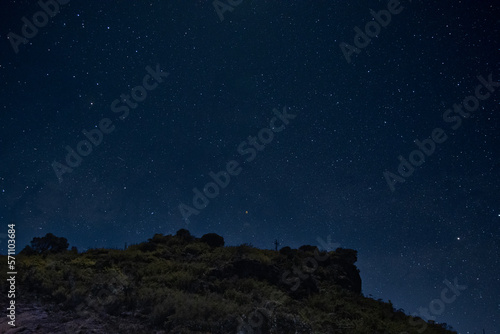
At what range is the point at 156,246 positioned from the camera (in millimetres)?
18484

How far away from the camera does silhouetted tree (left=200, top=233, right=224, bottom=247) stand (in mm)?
20531

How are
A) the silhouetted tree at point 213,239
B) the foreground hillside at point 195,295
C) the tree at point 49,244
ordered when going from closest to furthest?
the foreground hillside at point 195,295 → the tree at point 49,244 → the silhouetted tree at point 213,239

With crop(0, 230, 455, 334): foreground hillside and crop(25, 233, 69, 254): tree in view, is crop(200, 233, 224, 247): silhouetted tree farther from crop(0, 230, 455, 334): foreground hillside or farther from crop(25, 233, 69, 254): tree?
crop(25, 233, 69, 254): tree

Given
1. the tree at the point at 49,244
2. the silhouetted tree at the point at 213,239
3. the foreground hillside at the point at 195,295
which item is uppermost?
the silhouetted tree at the point at 213,239

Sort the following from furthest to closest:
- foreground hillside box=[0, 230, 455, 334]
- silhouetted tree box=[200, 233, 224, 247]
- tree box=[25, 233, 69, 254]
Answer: silhouetted tree box=[200, 233, 224, 247] < tree box=[25, 233, 69, 254] < foreground hillside box=[0, 230, 455, 334]

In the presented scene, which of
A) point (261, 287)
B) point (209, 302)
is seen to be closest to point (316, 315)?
point (261, 287)

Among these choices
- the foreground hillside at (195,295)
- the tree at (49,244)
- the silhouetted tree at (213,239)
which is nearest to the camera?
the foreground hillside at (195,295)

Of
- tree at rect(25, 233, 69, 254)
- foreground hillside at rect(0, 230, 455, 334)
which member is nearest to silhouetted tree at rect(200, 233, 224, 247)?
foreground hillside at rect(0, 230, 455, 334)

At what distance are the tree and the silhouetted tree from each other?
365 inches

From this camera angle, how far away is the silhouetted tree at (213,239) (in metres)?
20.5

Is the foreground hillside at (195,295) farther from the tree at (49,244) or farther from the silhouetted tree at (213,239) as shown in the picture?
the silhouetted tree at (213,239)

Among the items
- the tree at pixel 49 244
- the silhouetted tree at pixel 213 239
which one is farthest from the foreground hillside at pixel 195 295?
the silhouetted tree at pixel 213 239

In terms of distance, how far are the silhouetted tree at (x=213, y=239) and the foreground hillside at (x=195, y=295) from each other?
219 cm

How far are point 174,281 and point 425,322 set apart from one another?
12.5m
